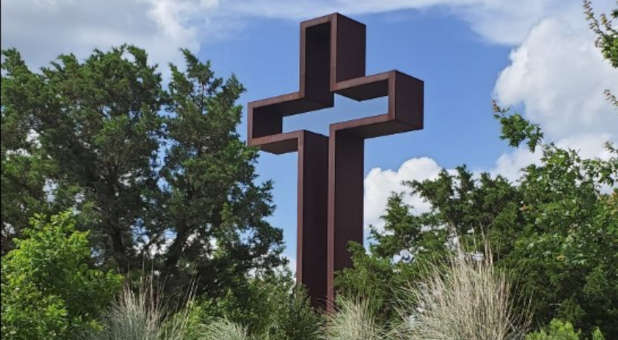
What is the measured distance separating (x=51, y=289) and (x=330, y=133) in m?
5.49

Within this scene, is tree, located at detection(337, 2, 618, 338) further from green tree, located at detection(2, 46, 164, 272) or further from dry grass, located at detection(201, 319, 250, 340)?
green tree, located at detection(2, 46, 164, 272)

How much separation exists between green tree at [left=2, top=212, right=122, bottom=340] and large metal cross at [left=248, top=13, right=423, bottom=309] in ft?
13.3

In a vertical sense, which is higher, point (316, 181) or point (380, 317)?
point (316, 181)

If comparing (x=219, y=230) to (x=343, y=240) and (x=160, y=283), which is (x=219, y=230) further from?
(x=343, y=240)

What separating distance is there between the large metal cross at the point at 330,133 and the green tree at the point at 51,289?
4.06 metres

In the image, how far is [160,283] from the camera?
18.3 metres

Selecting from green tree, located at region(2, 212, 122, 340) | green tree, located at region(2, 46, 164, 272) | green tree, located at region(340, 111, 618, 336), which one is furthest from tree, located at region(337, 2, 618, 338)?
green tree, located at region(2, 46, 164, 272)

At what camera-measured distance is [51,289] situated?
35.1ft

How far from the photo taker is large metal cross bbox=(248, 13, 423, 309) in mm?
14117

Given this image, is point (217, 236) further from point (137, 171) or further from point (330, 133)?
point (330, 133)

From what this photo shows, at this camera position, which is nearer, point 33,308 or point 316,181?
point 33,308

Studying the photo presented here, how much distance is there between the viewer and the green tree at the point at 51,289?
1001 cm

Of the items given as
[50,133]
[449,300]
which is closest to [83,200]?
[50,133]

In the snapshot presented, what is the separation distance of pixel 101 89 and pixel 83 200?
8.10ft
